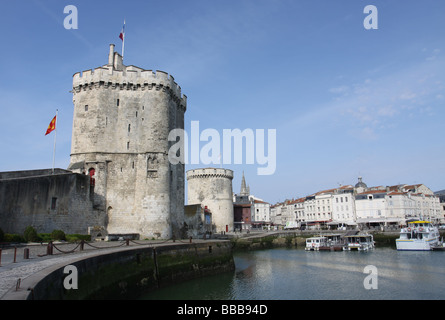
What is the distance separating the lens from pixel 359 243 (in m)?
44.7

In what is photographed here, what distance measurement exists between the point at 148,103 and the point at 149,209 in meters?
9.98

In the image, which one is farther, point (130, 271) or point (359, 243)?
point (359, 243)

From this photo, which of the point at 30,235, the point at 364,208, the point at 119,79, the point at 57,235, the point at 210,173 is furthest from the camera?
the point at 364,208

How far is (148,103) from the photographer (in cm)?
3178

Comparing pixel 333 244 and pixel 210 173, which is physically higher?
pixel 210 173

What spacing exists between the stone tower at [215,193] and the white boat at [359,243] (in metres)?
21.8

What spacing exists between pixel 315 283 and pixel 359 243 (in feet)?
84.7

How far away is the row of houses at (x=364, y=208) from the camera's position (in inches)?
2734

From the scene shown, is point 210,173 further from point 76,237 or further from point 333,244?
point 76,237
